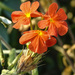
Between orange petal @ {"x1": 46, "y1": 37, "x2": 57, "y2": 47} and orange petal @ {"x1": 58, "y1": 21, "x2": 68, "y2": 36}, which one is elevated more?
orange petal @ {"x1": 58, "y1": 21, "x2": 68, "y2": 36}

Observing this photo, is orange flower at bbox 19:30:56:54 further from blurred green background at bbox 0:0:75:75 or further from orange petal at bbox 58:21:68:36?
blurred green background at bbox 0:0:75:75

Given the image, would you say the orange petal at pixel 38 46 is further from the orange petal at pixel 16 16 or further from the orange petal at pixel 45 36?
the orange petal at pixel 16 16

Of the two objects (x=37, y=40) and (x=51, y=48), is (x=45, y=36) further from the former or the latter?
(x=51, y=48)

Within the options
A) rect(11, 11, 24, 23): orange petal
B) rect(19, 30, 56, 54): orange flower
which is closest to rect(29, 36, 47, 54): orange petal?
rect(19, 30, 56, 54): orange flower

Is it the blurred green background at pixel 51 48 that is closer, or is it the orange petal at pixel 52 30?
the orange petal at pixel 52 30

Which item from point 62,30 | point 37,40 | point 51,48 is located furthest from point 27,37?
point 51,48

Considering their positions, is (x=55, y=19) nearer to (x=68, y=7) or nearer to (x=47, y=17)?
(x=47, y=17)

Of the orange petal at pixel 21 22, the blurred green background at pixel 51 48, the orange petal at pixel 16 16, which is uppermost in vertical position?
the orange petal at pixel 16 16

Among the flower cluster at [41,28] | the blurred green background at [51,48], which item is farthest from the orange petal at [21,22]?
the blurred green background at [51,48]
